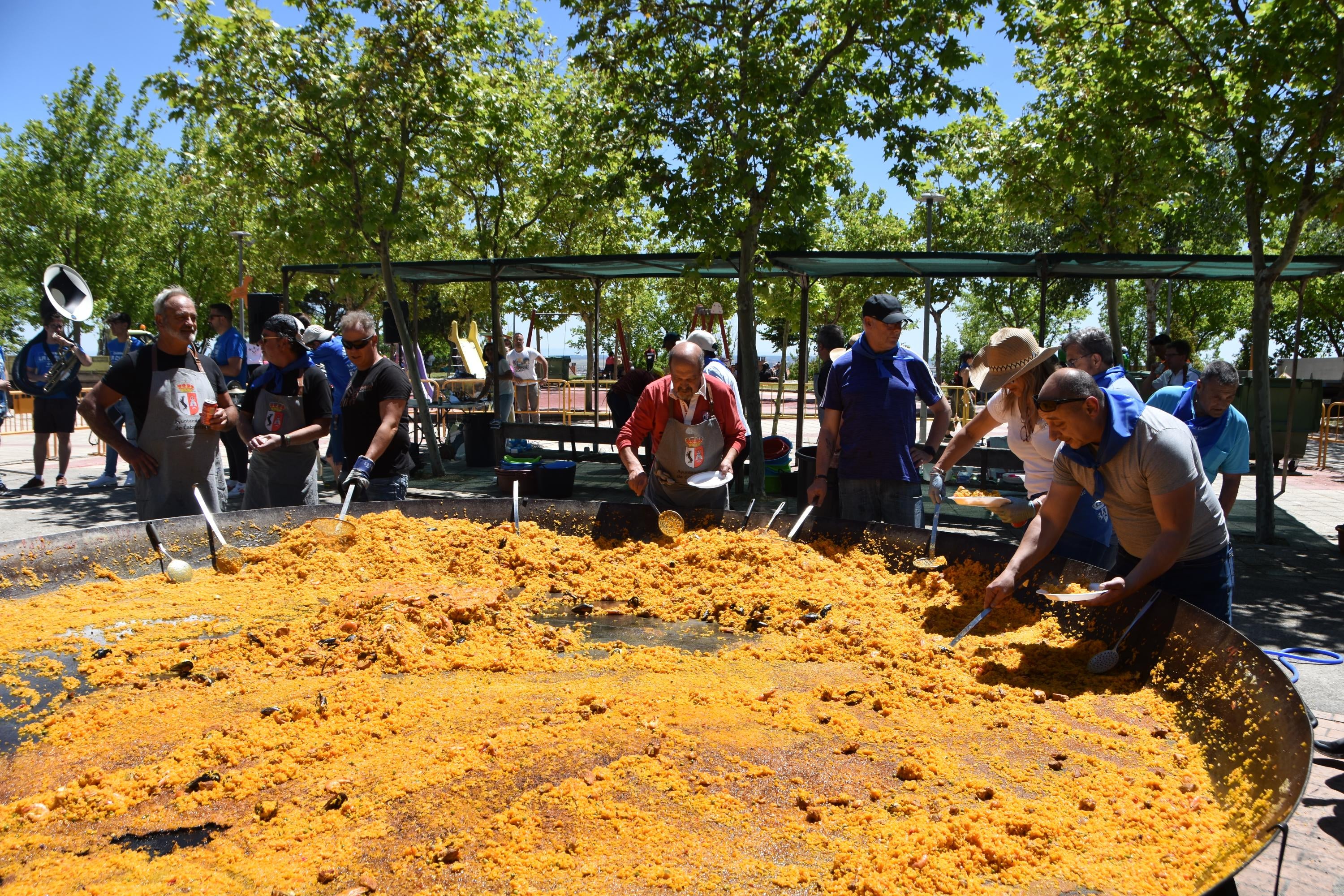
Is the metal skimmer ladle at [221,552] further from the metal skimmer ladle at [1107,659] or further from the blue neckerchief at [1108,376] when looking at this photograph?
the blue neckerchief at [1108,376]

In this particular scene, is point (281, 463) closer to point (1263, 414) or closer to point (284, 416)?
point (284, 416)

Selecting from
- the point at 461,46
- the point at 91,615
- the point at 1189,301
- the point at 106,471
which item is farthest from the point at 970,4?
the point at 1189,301

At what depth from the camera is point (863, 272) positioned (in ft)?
34.6

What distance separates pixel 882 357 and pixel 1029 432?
3.10ft

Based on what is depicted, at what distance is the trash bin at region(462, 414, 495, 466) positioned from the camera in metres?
12.8

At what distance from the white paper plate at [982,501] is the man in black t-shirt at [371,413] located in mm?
2915

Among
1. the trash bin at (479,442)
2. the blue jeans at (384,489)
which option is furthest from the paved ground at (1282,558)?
the blue jeans at (384,489)

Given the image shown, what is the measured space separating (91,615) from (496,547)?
192cm

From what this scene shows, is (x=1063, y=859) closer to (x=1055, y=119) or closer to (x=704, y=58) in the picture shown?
(x=704, y=58)

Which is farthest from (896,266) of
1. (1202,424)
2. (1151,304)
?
(1151,304)

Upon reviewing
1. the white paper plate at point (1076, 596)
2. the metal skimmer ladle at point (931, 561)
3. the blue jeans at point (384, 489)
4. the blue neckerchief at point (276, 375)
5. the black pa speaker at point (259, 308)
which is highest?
the black pa speaker at point (259, 308)

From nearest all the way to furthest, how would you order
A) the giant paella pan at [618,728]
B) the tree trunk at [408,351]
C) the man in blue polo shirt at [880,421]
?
the giant paella pan at [618,728], the man in blue polo shirt at [880,421], the tree trunk at [408,351]

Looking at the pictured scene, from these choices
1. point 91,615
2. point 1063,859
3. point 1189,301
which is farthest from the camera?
point 1189,301

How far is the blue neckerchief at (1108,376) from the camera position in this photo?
376cm
